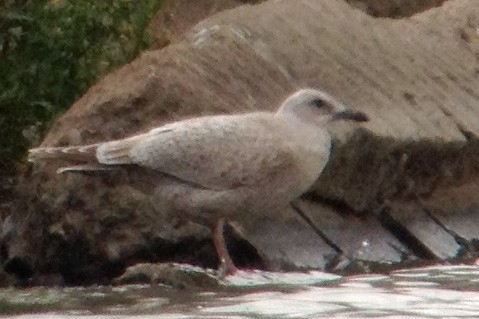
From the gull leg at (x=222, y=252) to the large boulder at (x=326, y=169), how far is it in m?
0.27

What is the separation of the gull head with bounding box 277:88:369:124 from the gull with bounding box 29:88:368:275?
398 mm

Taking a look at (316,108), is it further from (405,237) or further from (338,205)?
(405,237)

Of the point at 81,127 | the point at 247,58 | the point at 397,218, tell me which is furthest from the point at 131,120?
the point at 397,218

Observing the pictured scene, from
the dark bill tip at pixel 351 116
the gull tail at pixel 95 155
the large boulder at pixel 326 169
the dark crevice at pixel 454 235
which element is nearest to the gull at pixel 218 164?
the gull tail at pixel 95 155

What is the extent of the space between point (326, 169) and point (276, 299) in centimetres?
205

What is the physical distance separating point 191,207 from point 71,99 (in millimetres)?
2298

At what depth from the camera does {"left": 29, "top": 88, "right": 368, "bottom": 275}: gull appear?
9.40m

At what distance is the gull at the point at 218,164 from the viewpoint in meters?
9.40

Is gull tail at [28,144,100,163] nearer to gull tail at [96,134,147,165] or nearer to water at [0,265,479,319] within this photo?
gull tail at [96,134,147,165]

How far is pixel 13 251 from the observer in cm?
985

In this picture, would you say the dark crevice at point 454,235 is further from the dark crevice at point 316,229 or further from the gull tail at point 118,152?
the gull tail at point 118,152

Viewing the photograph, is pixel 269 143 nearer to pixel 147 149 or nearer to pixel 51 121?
pixel 147 149

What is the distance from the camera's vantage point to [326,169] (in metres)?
10.2

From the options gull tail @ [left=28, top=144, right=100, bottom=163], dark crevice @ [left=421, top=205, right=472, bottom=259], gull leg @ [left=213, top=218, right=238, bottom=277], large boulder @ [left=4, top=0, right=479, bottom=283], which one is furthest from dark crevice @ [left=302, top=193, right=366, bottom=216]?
gull tail @ [left=28, top=144, right=100, bottom=163]
